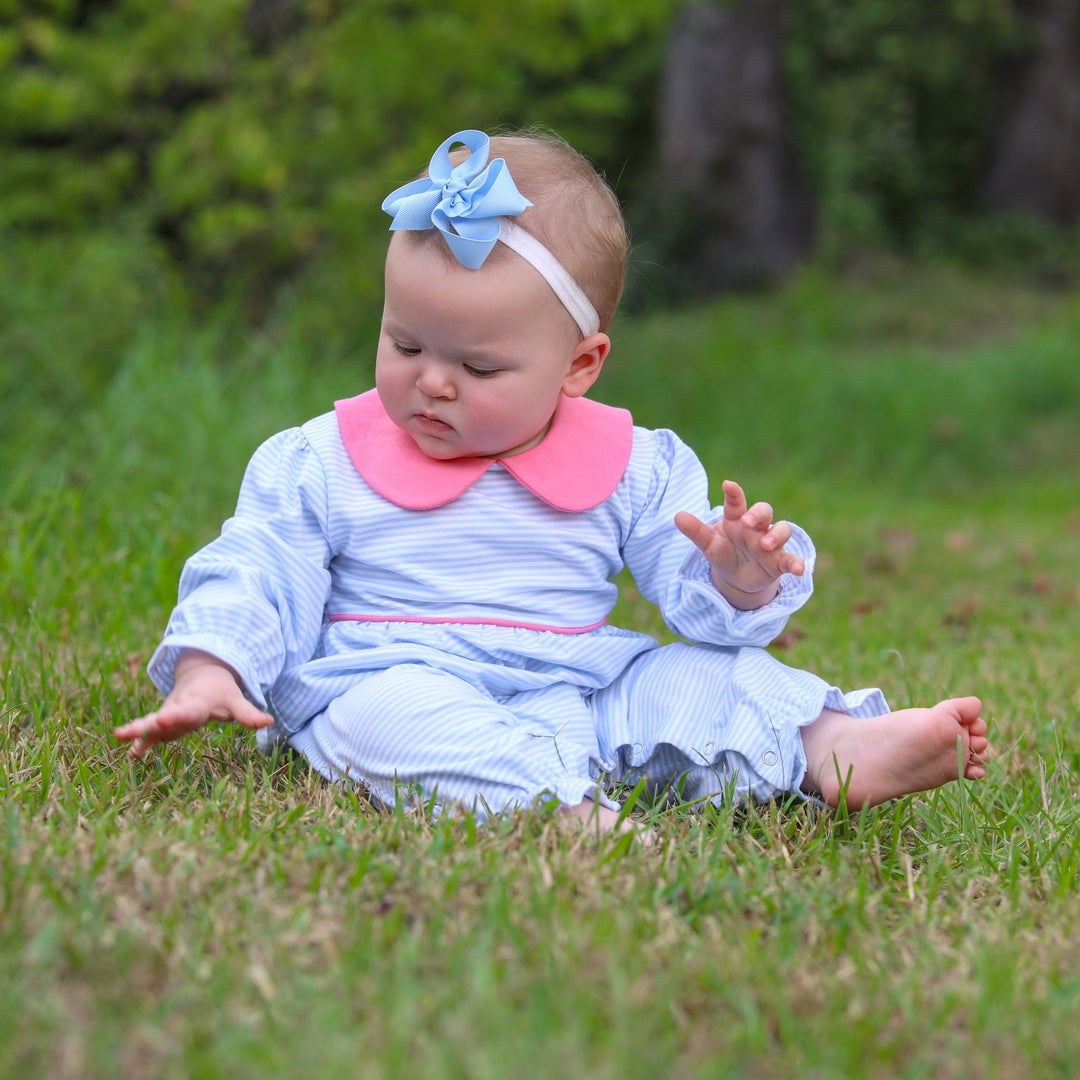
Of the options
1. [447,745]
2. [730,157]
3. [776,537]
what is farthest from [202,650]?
[730,157]

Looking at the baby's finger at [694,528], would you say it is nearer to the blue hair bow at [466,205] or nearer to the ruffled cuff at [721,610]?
the ruffled cuff at [721,610]

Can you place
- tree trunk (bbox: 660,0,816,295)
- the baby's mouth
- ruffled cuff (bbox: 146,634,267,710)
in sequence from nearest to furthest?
1. ruffled cuff (bbox: 146,634,267,710)
2. the baby's mouth
3. tree trunk (bbox: 660,0,816,295)

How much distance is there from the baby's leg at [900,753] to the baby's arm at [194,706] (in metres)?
0.93

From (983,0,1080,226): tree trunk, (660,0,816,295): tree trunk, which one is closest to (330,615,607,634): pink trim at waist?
(660,0,816,295): tree trunk

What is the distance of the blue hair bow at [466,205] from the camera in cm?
216

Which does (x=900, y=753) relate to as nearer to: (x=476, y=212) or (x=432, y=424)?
(x=432, y=424)

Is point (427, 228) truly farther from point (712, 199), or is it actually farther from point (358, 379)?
point (712, 199)

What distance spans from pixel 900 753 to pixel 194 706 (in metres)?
1.12

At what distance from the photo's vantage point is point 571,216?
229 cm

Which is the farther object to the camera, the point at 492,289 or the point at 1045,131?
the point at 1045,131

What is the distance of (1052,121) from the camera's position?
16438mm

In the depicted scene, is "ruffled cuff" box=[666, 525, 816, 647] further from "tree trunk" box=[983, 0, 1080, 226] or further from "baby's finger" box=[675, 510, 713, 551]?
"tree trunk" box=[983, 0, 1080, 226]

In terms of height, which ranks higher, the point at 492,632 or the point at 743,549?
the point at 743,549

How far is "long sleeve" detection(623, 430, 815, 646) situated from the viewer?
7.73 ft
